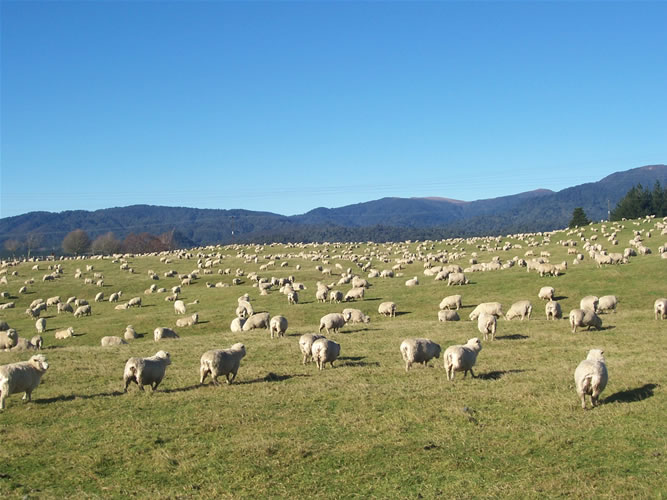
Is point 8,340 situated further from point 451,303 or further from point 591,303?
point 591,303

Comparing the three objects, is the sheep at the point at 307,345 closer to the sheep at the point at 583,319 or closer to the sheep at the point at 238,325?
the sheep at the point at 238,325

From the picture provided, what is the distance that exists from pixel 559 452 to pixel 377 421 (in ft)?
15.3

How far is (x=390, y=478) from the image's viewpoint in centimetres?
1171

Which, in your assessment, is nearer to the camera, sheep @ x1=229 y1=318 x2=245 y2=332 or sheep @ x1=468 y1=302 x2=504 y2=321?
sheep @ x1=468 y1=302 x2=504 y2=321

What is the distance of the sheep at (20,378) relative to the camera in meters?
16.6

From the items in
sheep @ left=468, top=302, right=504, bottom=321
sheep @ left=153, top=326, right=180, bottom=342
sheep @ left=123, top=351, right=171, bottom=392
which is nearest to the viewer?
sheep @ left=123, top=351, right=171, bottom=392

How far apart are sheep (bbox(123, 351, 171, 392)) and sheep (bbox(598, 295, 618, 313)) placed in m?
28.6

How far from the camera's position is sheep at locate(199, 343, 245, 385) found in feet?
63.4

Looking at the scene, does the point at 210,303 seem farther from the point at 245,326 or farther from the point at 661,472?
the point at 661,472

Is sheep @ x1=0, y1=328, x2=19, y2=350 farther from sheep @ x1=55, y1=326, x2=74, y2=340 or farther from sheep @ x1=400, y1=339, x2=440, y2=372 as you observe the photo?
sheep @ x1=400, y1=339, x2=440, y2=372

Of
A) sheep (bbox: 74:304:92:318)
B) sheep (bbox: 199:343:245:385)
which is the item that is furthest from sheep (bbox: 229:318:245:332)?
sheep (bbox: 74:304:92:318)

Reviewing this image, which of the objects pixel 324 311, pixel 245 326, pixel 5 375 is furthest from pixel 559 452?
pixel 324 311

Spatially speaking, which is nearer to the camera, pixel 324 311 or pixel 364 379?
pixel 364 379

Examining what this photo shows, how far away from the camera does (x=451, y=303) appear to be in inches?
1635
